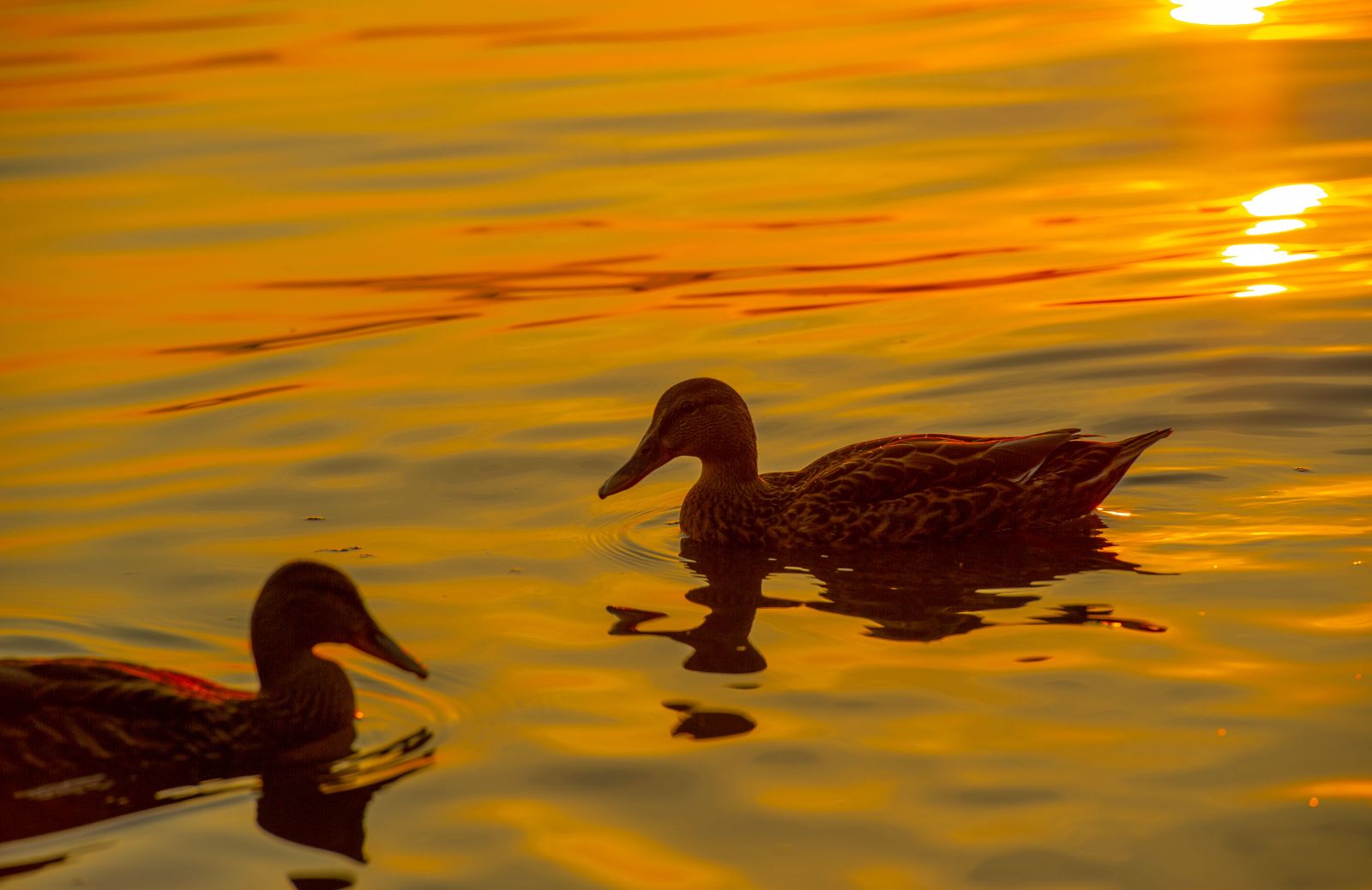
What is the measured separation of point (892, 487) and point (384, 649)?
3.17 m

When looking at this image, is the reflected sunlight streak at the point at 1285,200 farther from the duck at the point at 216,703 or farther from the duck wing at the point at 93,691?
the duck wing at the point at 93,691

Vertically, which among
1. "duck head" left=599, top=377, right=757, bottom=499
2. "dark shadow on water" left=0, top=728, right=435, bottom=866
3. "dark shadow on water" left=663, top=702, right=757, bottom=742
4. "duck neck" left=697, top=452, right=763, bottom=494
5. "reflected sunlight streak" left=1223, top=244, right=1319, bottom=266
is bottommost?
"dark shadow on water" left=0, top=728, right=435, bottom=866

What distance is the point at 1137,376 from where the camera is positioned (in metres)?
12.2

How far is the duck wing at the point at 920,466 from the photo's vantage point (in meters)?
9.94

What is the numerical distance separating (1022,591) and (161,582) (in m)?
3.83

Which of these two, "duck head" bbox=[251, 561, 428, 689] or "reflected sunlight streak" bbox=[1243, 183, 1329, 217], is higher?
"reflected sunlight streak" bbox=[1243, 183, 1329, 217]

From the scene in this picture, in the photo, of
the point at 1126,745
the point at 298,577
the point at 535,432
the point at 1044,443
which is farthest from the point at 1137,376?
the point at 298,577

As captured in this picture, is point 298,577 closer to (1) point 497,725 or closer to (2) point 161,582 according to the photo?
(1) point 497,725

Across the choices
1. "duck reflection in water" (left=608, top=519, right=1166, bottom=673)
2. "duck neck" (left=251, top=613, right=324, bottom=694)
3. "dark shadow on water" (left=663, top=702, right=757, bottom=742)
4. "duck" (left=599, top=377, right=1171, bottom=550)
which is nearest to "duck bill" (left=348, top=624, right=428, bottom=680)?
"duck neck" (left=251, top=613, right=324, bottom=694)

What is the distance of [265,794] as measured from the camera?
7102mm

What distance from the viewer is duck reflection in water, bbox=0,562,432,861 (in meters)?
7.00

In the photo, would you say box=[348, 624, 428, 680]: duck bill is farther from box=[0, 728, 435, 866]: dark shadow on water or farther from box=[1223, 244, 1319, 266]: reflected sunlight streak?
box=[1223, 244, 1319, 266]: reflected sunlight streak

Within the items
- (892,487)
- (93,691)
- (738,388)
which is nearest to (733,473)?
(892,487)

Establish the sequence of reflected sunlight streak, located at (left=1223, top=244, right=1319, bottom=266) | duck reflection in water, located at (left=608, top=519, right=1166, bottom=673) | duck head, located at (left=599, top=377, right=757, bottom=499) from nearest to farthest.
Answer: duck reflection in water, located at (left=608, top=519, right=1166, bottom=673) < duck head, located at (left=599, top=377, right=757, bottom=499) < reflected sunlight streak, located at (left=1223, top=244, right=1319, bottom=266)
